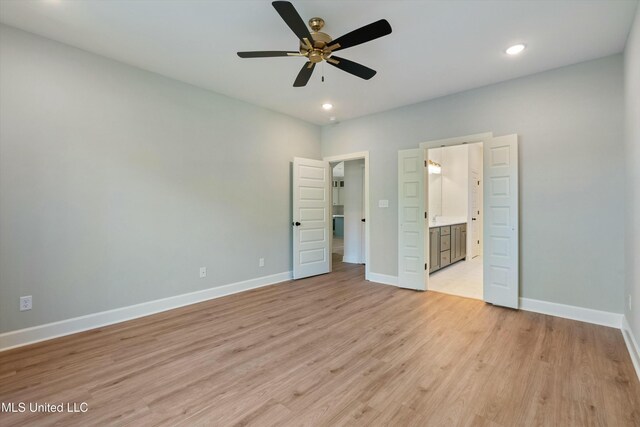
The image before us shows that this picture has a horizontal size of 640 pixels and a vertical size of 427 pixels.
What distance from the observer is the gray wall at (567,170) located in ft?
9.74

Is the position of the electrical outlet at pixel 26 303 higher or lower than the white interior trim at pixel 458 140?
lower

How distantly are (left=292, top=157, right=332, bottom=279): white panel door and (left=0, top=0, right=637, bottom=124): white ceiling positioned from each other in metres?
1.75

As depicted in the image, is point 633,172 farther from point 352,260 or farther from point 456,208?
point 352,260

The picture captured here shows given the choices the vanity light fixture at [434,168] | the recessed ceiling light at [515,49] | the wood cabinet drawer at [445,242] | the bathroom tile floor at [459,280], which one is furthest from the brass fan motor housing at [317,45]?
the vanity light fixture at [434,168]

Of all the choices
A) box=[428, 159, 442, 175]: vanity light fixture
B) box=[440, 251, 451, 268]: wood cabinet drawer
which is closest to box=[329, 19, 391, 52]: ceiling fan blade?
box=[440, 251, 451, 268]: wood cabinet drawer

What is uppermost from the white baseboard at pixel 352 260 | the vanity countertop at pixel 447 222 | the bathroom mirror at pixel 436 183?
the bathroom mirror at pixel 436 183

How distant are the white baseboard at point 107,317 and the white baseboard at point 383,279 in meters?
2.01

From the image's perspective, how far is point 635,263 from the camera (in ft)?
7.57

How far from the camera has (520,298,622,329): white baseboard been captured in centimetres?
295

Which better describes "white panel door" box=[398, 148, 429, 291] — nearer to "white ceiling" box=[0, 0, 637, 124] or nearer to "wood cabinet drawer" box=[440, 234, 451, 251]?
"white ceiling" box=[0, 0, 637, 124]

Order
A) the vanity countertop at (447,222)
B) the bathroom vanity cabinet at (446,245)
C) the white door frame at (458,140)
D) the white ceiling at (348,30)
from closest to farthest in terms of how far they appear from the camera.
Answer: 1. the white ceiling at (348,30)
2. the white door frame at (458,140)
3. the bathroom vanity cabinet at (446,245)
4. the vanity countertop at (447,222)

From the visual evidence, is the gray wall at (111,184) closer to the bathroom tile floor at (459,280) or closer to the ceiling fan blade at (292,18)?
the ceiling fan blade at (292,18)

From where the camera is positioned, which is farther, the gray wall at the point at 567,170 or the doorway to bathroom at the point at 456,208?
the doorway to bathroom at the point at 456,208

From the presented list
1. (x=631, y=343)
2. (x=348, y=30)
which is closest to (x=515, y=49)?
(x=348, y=30)
